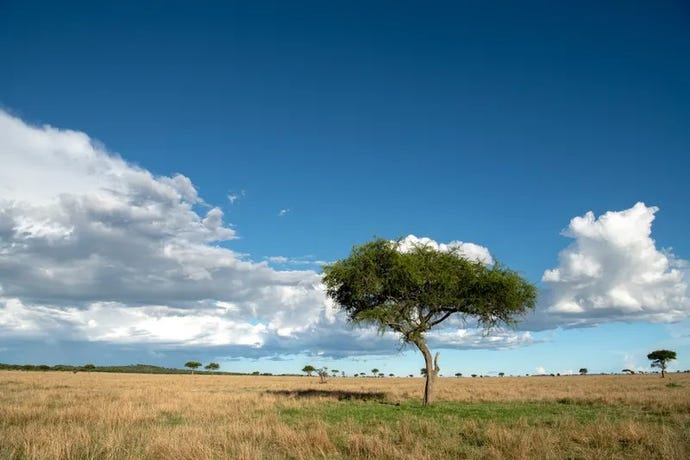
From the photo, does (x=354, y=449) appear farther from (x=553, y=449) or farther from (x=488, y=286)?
(x=488, y=286)

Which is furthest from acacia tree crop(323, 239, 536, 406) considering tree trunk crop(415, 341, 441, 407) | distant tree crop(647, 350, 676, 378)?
distant tree crop(647, 350, 676, 378)

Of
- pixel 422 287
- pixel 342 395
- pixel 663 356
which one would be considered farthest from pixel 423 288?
pixel 663 356

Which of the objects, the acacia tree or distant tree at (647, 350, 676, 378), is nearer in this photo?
the acacia tree

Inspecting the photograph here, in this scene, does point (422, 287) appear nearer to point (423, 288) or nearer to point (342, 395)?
point (423, 288)

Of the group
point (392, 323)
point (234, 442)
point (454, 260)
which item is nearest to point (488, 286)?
point (454, 260)

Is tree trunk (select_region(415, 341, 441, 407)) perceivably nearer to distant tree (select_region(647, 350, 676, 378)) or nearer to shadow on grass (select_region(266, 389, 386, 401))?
shadow on grass (select_region(266, 389, 386, 401))

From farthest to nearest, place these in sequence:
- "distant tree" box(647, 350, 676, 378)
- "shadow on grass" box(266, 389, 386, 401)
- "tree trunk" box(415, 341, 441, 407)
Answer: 1. "distant tree" box(647, 350, 676, 378)
2. "shadow on grass" box(266, 389, 386, 401)
3. "tree trunk" box(415, 341, 441, 407)

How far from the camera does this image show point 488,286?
31.3 metres

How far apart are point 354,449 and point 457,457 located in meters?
2.64

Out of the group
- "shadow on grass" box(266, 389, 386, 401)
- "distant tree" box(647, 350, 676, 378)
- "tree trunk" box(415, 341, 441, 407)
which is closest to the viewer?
"tree trunk" box(415, 341, 441, 407)

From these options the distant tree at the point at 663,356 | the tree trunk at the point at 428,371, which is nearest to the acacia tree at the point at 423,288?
the tree trunk at the point at 428,371

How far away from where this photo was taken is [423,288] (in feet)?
103

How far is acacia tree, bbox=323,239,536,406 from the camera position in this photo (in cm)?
3053

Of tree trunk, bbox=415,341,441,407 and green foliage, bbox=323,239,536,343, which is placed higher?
green foliage, bbox=323,239,536,343
